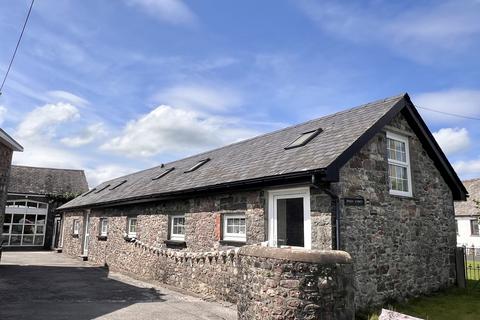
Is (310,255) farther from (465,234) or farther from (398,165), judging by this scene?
(465,234)

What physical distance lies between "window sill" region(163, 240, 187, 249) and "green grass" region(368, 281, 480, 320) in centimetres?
631

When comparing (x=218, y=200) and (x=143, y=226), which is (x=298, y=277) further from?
(x=143, y=226)

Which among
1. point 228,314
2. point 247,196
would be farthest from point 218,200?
point 228,314

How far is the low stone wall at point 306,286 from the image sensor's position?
231 inches

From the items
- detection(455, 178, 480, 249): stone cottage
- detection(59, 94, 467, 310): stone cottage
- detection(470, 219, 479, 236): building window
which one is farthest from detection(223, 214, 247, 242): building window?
detection(470, 219, 479, 236): building window

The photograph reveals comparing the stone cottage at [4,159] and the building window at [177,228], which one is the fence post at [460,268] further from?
the stone cottage at [4,159]

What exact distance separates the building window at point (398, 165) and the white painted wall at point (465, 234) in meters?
23.4

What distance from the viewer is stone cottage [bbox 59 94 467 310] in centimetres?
830

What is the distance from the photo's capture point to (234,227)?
34.4 feet

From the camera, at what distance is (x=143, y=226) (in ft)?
48.8

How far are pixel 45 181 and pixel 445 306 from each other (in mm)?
32346

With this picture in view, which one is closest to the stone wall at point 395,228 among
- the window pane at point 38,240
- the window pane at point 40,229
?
the window pane at point 40,229

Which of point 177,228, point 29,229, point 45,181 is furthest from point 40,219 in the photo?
point 177,228

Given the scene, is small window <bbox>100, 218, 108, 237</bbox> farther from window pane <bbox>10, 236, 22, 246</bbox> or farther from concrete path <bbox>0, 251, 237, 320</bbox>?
window pane <bbox>10, 236, 22, 246</bbox>
